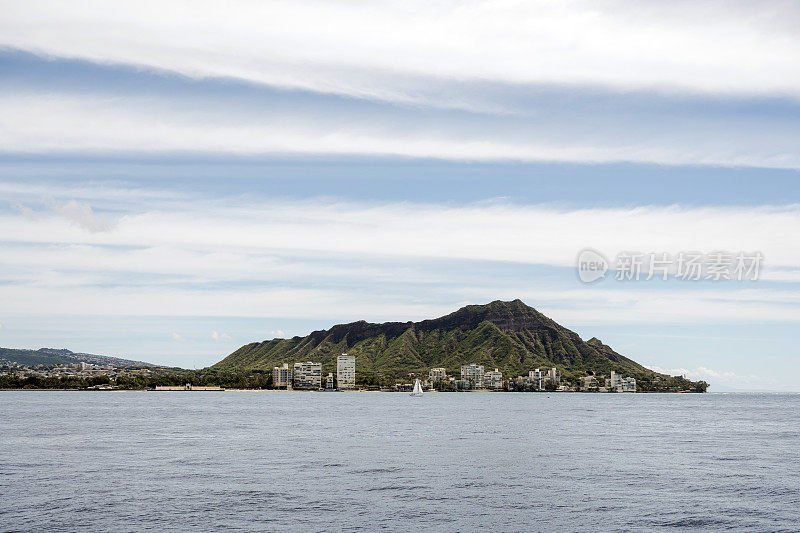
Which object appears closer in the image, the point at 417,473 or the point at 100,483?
the point at 100,483

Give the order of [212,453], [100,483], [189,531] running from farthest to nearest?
[212,453], [100,483], [189,531]

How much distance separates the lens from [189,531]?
52.8 meters

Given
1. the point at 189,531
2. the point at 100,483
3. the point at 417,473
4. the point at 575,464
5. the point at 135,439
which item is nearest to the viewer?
the point at 189,531

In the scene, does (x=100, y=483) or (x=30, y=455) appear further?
(x=30, y=455)

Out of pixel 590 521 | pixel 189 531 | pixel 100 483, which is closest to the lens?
pixel 189 531

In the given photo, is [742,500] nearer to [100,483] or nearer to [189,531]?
[189,531]

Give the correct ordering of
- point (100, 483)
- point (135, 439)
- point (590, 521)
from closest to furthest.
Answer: point (590, 521), point (100, 483), point (135, 439)

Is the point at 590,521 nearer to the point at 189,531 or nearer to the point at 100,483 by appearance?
the point at 189,531

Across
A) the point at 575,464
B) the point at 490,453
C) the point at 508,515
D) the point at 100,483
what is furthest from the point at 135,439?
the point at 508,515

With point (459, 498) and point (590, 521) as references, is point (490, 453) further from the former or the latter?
point (590, 521)

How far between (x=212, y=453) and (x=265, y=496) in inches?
1432

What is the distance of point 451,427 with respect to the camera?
156 metres

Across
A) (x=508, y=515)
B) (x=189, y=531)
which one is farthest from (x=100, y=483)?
(x=508, y=515)

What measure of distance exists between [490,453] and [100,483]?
2055 inches
